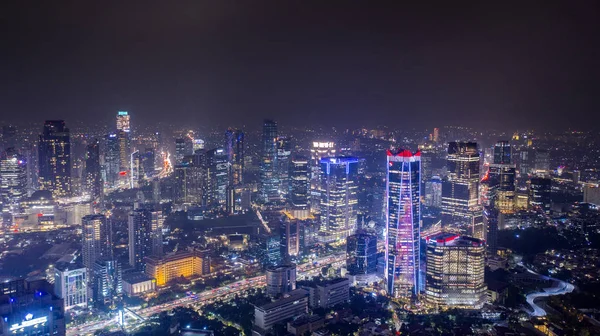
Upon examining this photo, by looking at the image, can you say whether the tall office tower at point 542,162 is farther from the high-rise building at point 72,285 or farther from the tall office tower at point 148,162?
the high-rise building at point 72,285

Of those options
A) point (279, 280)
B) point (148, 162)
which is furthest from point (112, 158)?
point (279, 280)

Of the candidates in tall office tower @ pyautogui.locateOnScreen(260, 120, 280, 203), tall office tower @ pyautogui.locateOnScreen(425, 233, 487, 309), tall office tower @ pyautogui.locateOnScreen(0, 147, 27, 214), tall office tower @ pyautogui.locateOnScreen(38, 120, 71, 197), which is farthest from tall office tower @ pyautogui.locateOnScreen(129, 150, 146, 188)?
tall office tower @ pyautogui.locateOnScreen(425, 233, 487, 309)

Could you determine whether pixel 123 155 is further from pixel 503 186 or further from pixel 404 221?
pixel 503 186

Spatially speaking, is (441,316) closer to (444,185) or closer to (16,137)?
(444,185)

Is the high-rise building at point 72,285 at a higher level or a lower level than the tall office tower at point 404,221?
lower

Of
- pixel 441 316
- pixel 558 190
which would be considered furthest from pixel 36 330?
pixel 558 190

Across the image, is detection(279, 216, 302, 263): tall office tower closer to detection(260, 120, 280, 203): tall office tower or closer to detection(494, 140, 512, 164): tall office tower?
detection(260, 120, 280, 203): tall office tower

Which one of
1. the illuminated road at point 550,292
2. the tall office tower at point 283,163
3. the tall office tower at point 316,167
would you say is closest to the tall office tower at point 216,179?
the tall office tower at point 283,163
